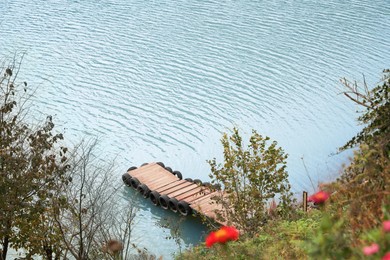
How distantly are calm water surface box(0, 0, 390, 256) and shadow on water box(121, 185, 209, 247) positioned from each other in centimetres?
9

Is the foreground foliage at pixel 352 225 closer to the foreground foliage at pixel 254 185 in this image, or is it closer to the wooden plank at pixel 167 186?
the foreground foliage at pixel 254 185

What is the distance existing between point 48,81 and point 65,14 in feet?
44.6

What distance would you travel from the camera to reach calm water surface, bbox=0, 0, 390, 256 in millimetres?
31125

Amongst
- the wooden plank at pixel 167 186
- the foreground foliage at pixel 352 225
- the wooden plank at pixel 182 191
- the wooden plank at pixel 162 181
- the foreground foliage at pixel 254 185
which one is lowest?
the foreground foliage at pixel 352 225

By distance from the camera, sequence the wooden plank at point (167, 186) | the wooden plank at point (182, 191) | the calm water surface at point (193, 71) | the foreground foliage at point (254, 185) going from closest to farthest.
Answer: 1. the foreground foliage at point (254, 185)
2. the wooden plank at point (182, 191)
3. the wooden plank at point (167, 186)
4. the calm water surface at point (193, 71)

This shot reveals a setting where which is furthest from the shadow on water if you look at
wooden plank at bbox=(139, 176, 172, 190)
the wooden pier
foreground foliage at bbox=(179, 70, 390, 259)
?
foreground foliage at bbox=(179, 70, 390, 259)

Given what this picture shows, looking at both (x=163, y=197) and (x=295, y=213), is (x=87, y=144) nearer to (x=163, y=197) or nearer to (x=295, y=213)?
(x=163, y=197)

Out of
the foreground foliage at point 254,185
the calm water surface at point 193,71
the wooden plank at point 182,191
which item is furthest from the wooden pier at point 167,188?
the foreground foliage at point 254,185

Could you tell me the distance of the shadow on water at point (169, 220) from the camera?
25094mm

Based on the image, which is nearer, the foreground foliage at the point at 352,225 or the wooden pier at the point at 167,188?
the foreground foliage at the point at 352,225

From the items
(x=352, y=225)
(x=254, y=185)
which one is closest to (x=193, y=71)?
(x=254, y=185)

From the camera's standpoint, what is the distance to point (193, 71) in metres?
38.7

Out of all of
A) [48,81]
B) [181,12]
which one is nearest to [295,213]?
[48,81]

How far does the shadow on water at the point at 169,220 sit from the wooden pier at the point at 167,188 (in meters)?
0.28
